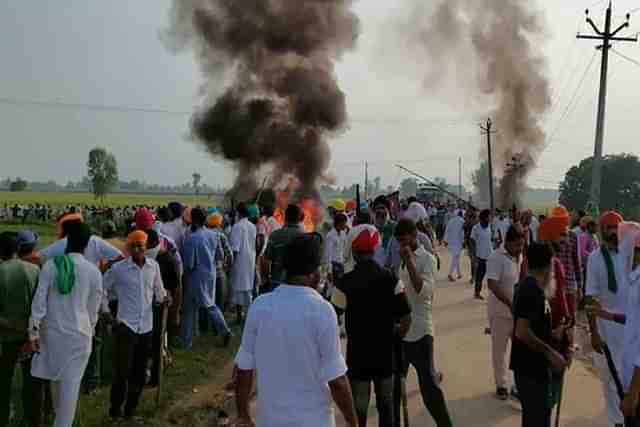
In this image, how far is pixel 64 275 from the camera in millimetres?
4121

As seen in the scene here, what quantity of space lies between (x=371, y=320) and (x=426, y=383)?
931 millimetres

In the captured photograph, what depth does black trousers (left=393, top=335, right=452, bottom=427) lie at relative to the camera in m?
4.26

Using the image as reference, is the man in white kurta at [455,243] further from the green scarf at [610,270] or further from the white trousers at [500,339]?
the green scarf at [610,270]

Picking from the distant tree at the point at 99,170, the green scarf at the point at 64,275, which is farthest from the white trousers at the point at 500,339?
the distant tree at the point at 99,170

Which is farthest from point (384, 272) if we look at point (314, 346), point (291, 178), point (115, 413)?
point (291, 178)

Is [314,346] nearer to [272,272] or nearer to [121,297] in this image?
[121,297]

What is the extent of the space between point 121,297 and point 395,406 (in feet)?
8.13

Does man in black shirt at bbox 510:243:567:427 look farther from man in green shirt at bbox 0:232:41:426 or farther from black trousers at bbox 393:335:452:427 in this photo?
man in green shirt at bbox 0:232:41:426

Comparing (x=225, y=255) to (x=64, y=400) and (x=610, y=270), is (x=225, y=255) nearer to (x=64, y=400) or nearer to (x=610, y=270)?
(x=64, y=400)

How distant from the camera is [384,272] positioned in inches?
151

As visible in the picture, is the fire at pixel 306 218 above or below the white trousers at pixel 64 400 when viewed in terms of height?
above

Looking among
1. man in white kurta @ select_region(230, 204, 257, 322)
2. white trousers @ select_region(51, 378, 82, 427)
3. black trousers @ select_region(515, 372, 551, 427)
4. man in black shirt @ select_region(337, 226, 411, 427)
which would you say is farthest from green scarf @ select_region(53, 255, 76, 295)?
man in white kurta @ select_region(230, 204, 257, 322)

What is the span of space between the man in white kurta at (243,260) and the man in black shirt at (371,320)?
4967mm

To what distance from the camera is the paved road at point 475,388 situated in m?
5.06
